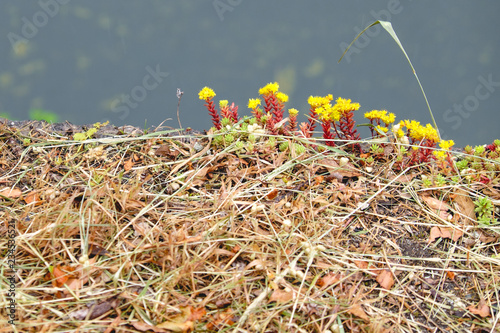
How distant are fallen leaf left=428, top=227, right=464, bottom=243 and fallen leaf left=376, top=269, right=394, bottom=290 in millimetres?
397

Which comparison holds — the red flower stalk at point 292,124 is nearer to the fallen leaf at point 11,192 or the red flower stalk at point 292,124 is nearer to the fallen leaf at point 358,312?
the fallen leaf at point 358,312

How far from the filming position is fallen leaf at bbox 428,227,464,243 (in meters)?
2.46

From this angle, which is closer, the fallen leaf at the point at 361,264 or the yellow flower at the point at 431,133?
the fallen leaf at the point at 361,264

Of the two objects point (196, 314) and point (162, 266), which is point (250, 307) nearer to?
point (196, 314)

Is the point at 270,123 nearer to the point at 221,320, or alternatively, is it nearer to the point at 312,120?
the point at 312,120

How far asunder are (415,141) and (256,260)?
1.59 m

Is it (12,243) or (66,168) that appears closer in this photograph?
(12,243)

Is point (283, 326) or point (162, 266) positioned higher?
point (162, 266)

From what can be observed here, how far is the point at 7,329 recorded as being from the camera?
1816 mm

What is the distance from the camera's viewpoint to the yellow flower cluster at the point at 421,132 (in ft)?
9.12

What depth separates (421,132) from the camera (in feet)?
9.11

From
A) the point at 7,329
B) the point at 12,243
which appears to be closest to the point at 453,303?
the point at 7,329

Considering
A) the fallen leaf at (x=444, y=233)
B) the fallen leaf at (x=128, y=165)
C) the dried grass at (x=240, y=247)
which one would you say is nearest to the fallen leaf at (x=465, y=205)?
the dried grass at (x=240, y=247)
